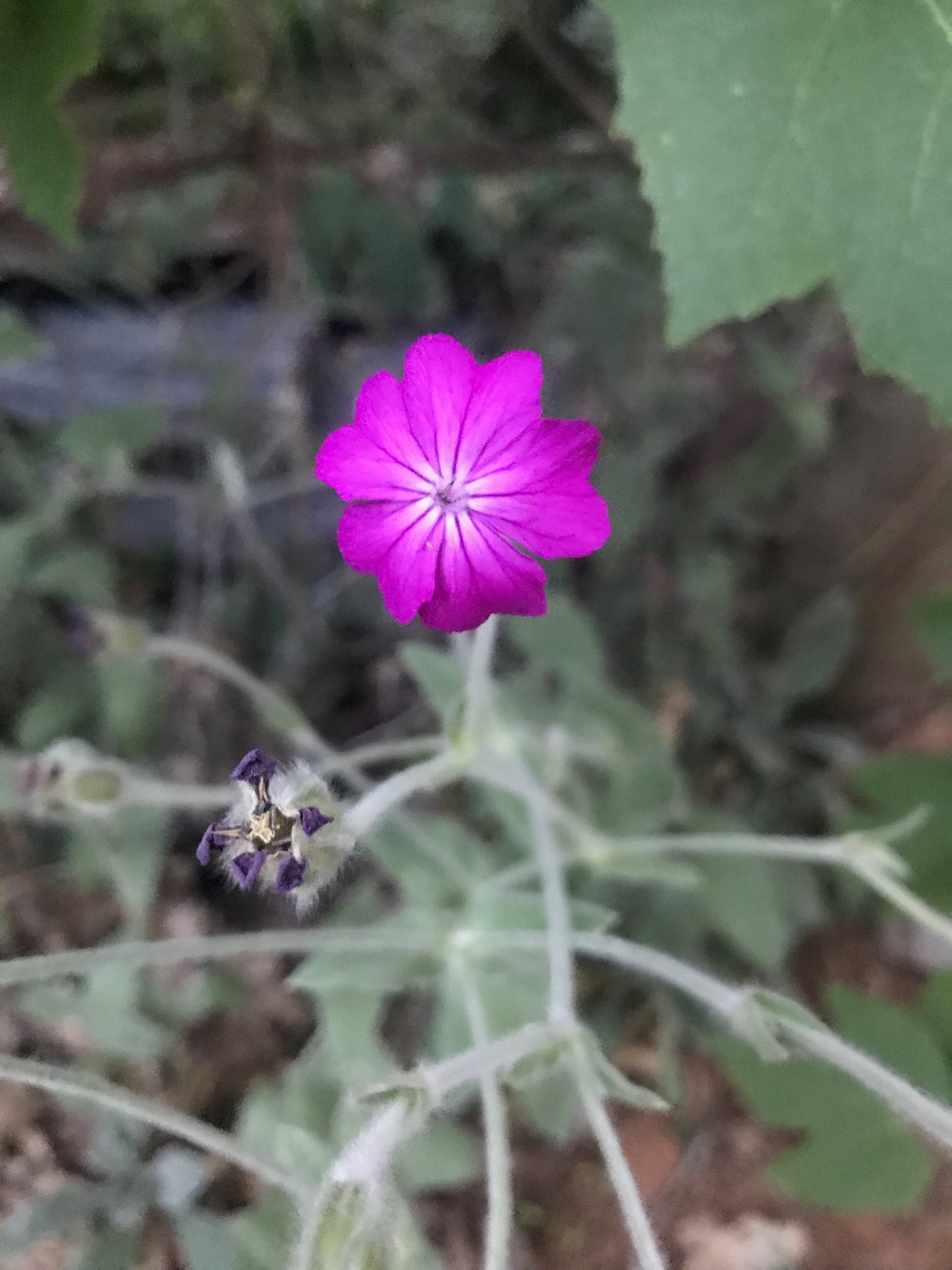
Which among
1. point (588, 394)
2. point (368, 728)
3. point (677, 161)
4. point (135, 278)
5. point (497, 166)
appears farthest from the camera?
point (368, 728)

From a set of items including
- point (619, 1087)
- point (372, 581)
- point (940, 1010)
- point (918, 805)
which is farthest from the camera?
point (372, 581)

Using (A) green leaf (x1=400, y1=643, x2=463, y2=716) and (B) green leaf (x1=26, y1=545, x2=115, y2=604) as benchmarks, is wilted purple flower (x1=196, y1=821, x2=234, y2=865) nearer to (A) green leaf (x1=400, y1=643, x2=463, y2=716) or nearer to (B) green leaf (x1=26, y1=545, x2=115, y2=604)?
(A) green leaf (x1=400, y1=643, x2=463, y2=716)

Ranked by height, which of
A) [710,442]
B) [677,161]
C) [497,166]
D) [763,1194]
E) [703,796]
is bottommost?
[763,1194]

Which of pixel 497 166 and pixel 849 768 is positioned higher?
pixel 497 166

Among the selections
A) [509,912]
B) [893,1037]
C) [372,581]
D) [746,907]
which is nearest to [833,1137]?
[893,1037]

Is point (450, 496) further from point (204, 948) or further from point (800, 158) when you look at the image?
point (204, 948)

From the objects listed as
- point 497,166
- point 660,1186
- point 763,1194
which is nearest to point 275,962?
point 660,1186

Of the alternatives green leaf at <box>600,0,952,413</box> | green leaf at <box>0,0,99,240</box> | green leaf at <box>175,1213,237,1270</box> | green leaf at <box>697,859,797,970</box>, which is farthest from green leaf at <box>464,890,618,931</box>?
green leaf at <box>0,0,99,240</box>

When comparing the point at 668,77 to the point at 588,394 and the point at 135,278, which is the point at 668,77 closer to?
the point at 588,394
